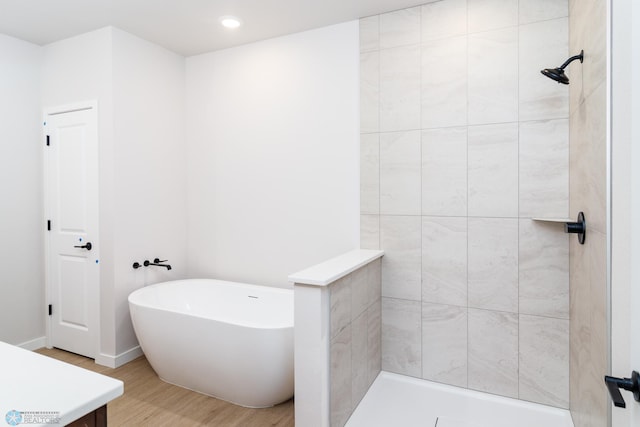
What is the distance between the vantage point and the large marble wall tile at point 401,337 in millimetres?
2643

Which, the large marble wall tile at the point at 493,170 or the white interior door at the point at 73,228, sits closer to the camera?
the large marble wall tile at the point at 493,170

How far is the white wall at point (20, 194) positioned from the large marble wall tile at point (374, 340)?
3001 mm

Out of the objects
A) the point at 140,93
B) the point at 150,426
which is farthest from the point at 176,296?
the point at 140,93

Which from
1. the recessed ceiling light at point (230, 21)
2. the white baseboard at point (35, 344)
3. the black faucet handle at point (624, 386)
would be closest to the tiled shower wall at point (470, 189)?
the recessed ceiling light at point (230, 21)

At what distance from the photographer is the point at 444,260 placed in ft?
8.40

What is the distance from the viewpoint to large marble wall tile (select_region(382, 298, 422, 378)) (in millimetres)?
2643

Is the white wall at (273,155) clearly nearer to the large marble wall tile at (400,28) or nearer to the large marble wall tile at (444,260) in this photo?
the large marble wall tile at (400,28)

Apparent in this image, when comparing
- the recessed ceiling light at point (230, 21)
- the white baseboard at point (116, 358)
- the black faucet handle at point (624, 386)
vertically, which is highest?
the recessed ceiling light at point (230, 21)

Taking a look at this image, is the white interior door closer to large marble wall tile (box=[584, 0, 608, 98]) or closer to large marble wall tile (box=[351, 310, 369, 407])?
large marble wall tile (box=[351, 310, 369, 407])

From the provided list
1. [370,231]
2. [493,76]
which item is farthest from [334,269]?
[493,76]

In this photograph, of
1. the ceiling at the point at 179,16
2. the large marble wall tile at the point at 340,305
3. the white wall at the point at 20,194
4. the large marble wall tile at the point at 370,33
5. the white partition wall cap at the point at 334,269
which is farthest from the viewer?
the white wall at the point at 20,194

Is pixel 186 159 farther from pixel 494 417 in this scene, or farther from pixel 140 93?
pixel 494 417

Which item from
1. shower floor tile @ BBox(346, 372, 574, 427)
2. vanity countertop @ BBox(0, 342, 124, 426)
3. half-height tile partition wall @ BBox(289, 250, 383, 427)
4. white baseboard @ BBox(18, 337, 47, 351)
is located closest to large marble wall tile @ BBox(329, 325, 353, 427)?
half-height tile partition wall @ BBox(289, 250, 383, 427)

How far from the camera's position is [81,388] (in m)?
0.85
